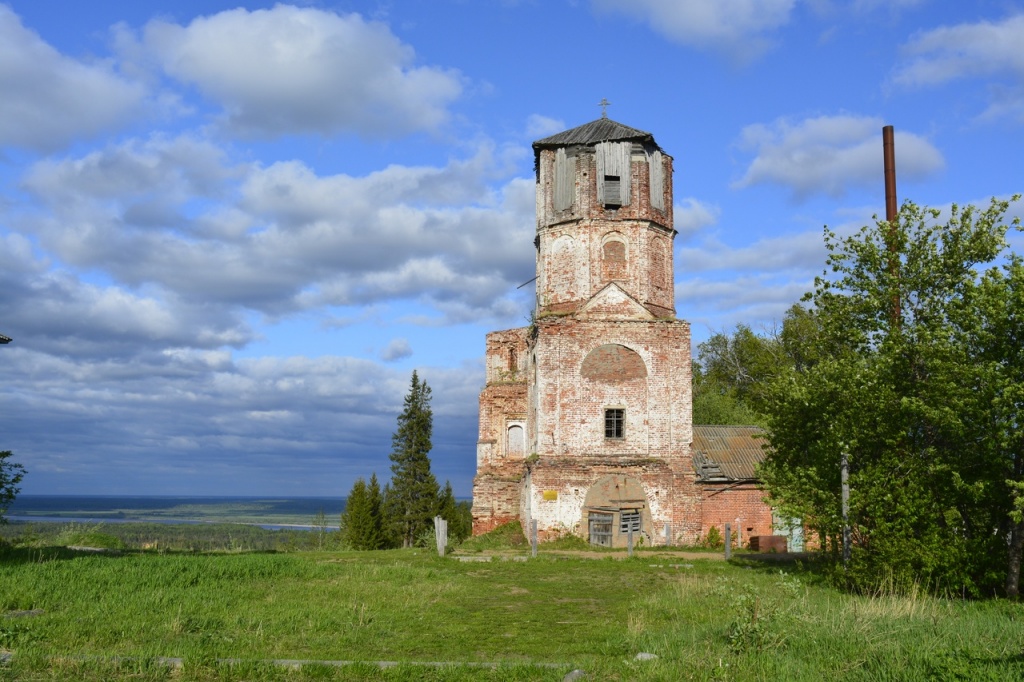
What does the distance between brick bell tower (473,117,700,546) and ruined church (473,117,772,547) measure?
0.04 m

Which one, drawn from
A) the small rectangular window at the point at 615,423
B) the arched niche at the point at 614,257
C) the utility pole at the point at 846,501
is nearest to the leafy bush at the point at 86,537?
the small rectangular window at the point at 615,423

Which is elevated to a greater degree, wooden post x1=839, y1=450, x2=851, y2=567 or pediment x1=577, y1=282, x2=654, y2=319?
pediment x1=577, y1=282, x2=654, y2=319

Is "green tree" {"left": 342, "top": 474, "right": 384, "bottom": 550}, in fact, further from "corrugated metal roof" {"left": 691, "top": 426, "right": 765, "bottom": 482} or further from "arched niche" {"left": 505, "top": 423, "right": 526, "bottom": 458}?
"corrugated metal roof" {"left": 691, "top": 426, "right": 765, "bottom": 482}

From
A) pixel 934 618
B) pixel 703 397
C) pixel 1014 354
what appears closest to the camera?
pixel 934 618

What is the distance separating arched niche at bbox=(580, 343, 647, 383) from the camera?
29.9 m

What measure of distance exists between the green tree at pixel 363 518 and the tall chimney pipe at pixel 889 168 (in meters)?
36.0

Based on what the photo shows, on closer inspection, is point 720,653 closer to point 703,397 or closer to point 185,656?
point 185,656

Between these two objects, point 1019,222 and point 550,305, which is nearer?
point 1019,222

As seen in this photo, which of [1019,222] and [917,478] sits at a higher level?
[1019,222]

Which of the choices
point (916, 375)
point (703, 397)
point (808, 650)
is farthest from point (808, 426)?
point (703, 397)

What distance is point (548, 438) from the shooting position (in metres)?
29.4

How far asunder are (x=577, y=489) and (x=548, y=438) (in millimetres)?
2030

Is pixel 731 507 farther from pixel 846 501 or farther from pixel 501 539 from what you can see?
pixel 846 501

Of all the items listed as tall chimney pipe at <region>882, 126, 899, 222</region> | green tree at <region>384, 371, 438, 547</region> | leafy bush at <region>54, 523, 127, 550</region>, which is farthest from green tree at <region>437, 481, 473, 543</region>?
tall chimney pipe at <region>882, 126, 899, 222</region>
